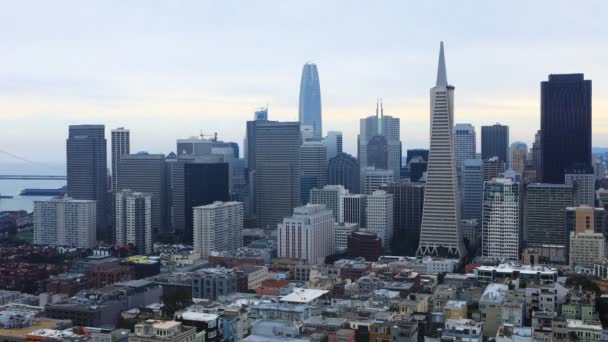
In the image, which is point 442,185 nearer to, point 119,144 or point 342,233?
point 342,233

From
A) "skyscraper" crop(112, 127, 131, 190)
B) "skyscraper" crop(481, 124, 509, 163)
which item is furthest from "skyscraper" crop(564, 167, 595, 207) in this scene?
"skyscraper" crop(112, 127, 131, 190)

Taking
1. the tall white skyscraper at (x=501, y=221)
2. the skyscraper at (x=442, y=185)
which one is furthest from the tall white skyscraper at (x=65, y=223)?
the tall white skyscraper at (x=501, y=221)

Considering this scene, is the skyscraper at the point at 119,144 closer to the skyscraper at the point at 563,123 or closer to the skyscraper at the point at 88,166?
the skyscraper at the point at 88,166

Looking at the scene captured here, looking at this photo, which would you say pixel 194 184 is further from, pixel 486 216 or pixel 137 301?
pixel 137 301

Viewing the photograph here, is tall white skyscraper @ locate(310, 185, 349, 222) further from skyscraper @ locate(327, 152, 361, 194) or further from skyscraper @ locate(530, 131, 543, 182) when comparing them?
skyscraper @ locate(530, 131, 543, 182)

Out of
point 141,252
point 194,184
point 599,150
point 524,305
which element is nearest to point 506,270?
point 524,305

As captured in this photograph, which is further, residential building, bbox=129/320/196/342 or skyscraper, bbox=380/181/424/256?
skyscraper, bbox=380/181/424/256
